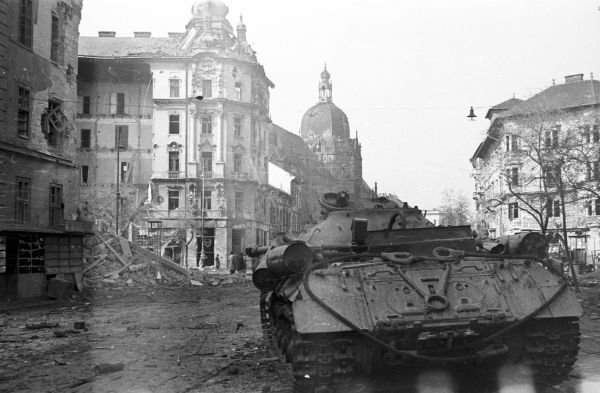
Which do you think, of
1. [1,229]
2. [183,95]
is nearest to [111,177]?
[183,95]

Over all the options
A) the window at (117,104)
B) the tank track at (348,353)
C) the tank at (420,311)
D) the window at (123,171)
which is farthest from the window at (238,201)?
the tank at (420,311)

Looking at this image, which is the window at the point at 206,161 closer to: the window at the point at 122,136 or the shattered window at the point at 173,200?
the shattered window at the point at 173,200

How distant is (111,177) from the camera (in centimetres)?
4097

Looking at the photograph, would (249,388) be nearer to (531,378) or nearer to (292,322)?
(292,322)

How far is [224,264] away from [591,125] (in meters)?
22.9

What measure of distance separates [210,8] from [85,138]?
19.5 m

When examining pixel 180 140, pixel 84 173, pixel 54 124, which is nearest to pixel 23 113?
pixel 54 124

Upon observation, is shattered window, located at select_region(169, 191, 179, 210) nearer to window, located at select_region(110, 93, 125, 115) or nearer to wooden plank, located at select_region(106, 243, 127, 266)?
window, located at select_region(110, 93, 125, 115)

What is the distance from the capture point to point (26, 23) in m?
19.3

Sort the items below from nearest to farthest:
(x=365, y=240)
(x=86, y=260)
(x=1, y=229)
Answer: (x=365, y=240) < (x=1, y=229) < (x=86, y=260)

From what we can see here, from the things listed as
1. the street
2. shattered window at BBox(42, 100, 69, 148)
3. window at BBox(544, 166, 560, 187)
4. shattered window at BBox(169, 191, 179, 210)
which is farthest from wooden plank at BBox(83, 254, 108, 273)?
window at BBox(544, 166, 560, 187)

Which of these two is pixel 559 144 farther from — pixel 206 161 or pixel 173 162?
pixel 173 162

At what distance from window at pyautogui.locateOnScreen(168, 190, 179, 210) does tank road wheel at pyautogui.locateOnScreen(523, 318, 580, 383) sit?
32.3 m

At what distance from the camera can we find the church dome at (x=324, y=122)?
9425 centimetres
